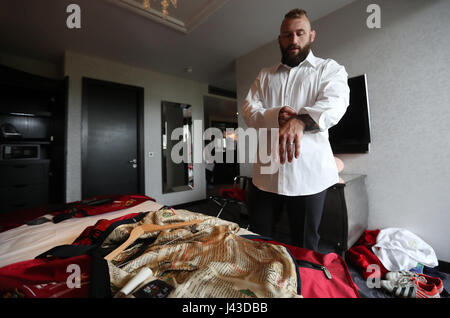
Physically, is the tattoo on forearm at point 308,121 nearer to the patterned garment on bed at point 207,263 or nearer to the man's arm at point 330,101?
the man's arm at point 330,101

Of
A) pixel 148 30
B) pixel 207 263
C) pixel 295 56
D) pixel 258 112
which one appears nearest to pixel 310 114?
pixel 258 112

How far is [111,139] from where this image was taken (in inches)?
122

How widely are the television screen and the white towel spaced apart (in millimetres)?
835

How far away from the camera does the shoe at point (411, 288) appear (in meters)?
1.19

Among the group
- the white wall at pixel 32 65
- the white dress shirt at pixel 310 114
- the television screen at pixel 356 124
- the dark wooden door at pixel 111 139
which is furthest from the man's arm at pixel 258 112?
the white wall at pixel 32 65

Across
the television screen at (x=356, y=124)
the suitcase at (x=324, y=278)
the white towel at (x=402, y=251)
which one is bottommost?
the white towel at (x=402, y=251)

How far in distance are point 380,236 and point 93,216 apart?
240 centimetres

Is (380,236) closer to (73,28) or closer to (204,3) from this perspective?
(204,3)

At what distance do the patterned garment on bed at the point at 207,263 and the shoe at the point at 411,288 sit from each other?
4.32 ft

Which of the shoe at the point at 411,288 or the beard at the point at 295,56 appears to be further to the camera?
the shoe at the point at 411,288

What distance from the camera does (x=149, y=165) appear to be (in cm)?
343

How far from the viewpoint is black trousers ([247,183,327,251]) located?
0.89 m

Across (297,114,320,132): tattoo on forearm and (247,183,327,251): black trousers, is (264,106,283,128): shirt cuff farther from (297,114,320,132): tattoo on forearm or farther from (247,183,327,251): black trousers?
(247,183,327,251): black trousers

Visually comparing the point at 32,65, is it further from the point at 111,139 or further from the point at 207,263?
the point at 207,263
